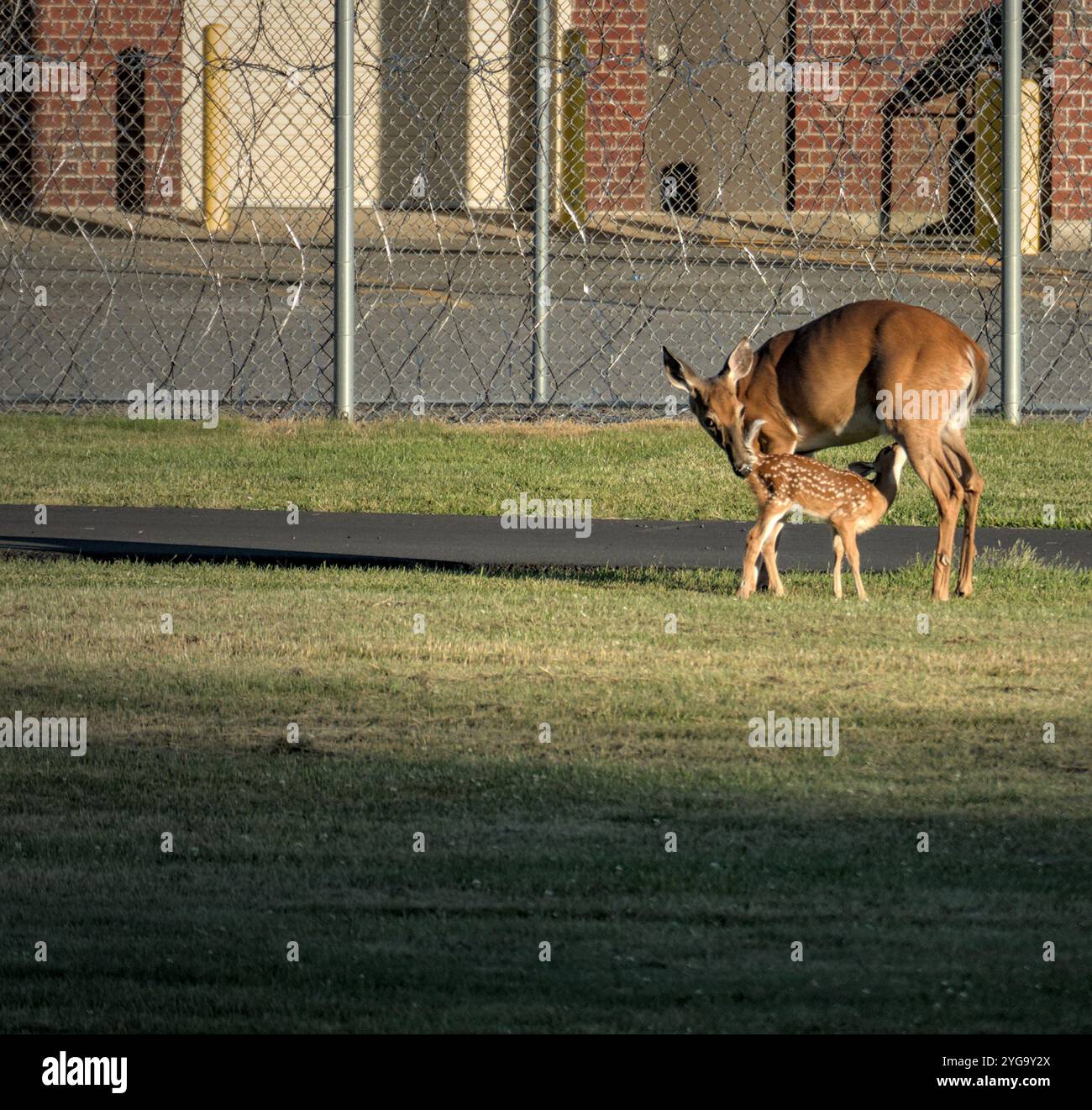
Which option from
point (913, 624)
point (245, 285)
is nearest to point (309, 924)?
point (913, 624)

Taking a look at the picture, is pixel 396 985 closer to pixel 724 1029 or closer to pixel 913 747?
pixel 724 1029

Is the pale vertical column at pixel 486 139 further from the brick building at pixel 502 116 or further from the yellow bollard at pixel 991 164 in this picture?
the yellow bollard at pixel 991 164

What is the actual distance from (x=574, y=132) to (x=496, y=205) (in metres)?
4.77

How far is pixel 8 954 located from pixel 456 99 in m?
21.3

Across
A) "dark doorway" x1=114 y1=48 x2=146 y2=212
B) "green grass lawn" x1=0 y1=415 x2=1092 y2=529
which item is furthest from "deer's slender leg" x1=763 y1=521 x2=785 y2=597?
"dark doorway" x1=114 y1=48 x2=146 y2=212

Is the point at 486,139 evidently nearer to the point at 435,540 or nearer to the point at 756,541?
the point at 435,540

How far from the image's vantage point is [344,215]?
1522 cm

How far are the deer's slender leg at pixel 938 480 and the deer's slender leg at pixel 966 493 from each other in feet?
0.21

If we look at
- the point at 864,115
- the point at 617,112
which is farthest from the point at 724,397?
the point at 864,115

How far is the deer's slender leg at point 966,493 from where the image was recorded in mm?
9883

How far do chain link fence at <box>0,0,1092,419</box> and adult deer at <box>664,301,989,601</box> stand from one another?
5790 millimetres

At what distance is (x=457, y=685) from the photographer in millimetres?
7879

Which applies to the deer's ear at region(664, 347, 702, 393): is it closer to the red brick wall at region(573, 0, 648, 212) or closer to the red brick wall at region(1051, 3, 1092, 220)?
the red brick wall at region(573, 0, 648, 212)

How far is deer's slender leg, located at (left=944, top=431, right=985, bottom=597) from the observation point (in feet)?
32.4
